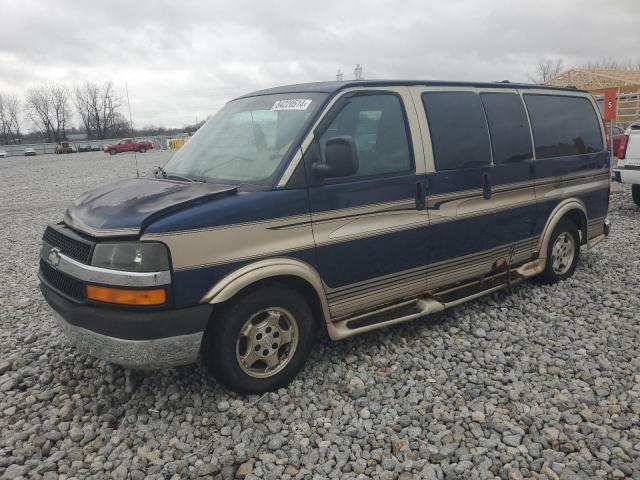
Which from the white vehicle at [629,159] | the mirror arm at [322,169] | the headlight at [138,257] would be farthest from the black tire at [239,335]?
the white vehicle at [629,159]

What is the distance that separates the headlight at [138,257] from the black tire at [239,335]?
54 cm

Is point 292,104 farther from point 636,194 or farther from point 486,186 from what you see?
point 636,194

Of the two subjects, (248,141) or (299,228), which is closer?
(299,228)

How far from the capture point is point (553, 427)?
3330mm

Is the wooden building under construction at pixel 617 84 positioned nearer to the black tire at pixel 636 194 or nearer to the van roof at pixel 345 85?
the black tire at pixel 636 194

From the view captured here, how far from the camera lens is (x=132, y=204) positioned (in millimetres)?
3521


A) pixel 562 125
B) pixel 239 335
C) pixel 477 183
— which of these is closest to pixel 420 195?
pixel 477 183

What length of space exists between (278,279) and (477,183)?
7.18 ft

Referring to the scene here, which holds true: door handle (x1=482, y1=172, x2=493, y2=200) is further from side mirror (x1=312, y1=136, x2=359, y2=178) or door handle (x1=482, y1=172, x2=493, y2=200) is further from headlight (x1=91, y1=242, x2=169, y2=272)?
headlight (x1=91, y1=242, x2=169, y2=272)

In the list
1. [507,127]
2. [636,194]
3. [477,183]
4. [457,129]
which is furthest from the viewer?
[636,194]

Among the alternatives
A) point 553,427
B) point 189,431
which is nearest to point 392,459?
point 553,427

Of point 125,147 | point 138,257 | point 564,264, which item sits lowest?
point 564,264

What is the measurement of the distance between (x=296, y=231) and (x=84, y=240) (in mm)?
1387

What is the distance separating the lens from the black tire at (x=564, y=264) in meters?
5.83
